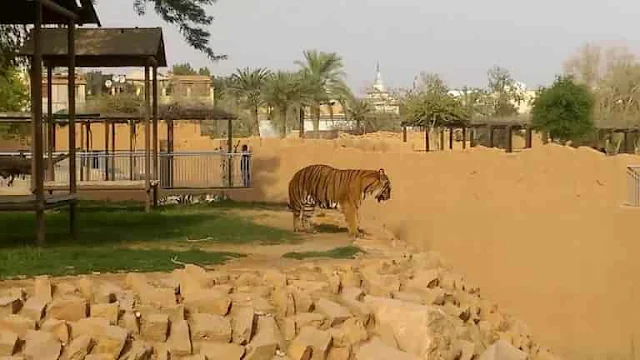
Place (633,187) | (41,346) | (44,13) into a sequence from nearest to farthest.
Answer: (41,346)
(44,13)
(633,187)

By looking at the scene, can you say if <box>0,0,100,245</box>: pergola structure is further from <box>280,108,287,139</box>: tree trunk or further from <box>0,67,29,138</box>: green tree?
<box>280,108,287,139</box>: tree trunk

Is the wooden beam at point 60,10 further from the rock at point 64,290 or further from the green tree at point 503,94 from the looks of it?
the green tree at point 503,94

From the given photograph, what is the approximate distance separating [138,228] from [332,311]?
770cm

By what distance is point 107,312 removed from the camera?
796cm

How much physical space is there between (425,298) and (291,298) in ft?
6.07

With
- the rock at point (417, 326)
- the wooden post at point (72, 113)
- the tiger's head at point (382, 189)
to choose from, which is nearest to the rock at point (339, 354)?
the rock at point (417, 326)

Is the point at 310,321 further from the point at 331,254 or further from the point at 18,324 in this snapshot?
the point at 331,254

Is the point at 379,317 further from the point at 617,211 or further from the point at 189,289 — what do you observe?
the point at 617,211

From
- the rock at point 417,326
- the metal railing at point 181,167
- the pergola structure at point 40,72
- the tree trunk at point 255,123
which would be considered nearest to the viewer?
the rock at point 417,326

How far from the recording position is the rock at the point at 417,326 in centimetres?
888

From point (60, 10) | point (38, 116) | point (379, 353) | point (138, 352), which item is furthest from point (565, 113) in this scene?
point (138, 352)

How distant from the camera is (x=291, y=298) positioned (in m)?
9.09

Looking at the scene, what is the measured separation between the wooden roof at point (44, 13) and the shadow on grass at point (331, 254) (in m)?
4.67

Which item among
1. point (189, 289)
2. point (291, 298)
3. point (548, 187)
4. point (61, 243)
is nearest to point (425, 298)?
point (291, 298)
